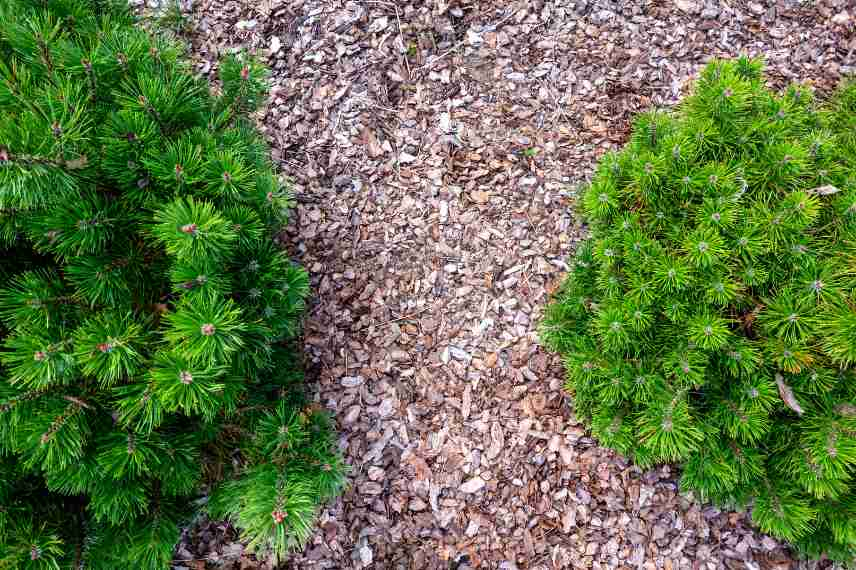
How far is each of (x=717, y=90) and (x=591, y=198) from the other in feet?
2.30

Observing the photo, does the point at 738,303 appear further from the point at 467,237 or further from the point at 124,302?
the point at 124,302

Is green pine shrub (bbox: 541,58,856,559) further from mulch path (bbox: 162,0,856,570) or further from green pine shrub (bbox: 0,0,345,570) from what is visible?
green pine shrub (bbox: 0,0,345,570)

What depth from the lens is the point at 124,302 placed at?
192cm

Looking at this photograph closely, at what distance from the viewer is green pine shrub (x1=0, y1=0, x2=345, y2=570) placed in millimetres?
1689

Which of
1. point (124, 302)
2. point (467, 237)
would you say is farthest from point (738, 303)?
point (124, 302)

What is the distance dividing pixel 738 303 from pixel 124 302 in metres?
2.50

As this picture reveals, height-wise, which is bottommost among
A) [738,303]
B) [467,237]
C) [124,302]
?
[467,237]

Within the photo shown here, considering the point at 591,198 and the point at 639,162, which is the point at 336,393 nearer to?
the point at 591,198

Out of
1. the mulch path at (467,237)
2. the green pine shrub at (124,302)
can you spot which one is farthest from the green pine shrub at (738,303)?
the green pine shrub at (124,302)

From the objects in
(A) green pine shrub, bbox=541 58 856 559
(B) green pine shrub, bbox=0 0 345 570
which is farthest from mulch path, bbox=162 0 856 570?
(B) green pine shrub, bbox=0 0 345 570

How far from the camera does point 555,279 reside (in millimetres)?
3223

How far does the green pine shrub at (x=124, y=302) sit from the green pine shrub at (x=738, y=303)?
1.43m

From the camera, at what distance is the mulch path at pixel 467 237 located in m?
2.77

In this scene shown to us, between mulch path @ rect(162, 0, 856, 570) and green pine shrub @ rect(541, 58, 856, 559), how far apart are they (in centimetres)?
61
